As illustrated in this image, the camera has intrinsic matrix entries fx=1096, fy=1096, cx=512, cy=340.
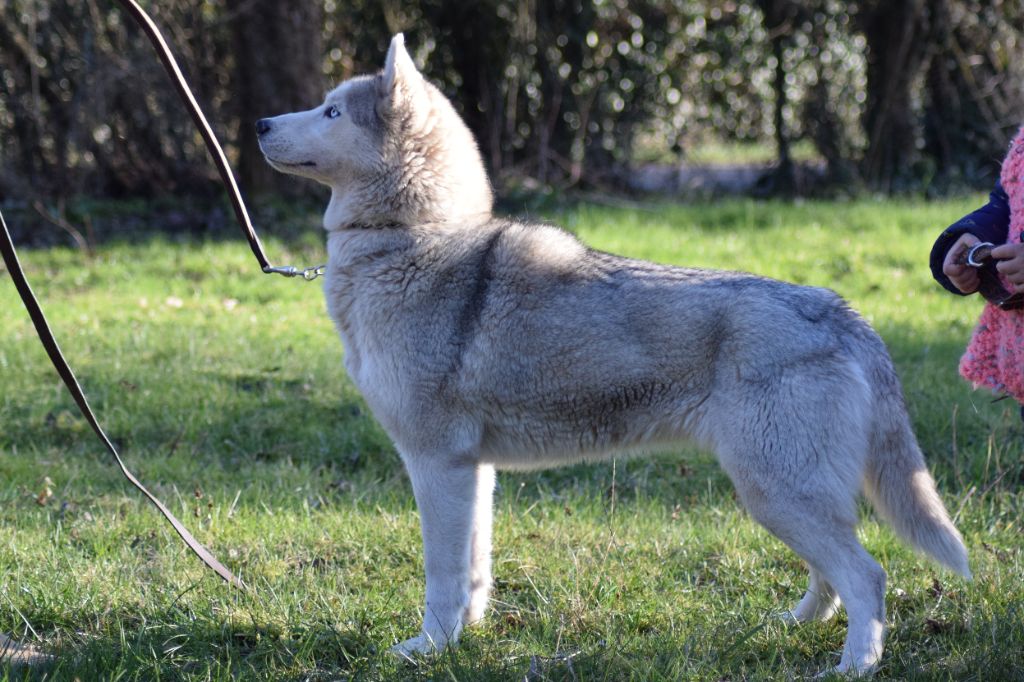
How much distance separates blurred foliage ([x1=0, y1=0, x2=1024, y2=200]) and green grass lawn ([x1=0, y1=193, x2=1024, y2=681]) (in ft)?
12.3

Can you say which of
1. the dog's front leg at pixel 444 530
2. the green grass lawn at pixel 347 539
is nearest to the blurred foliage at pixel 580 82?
the green grass lawn at pixel 347 539

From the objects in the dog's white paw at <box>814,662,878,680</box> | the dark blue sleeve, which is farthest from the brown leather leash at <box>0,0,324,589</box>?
the dark blue sleeve

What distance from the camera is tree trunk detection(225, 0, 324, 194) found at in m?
9.88

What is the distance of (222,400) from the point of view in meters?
5.74

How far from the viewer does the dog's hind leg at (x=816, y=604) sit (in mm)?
3643

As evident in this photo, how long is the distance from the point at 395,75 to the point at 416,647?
1.90 meters

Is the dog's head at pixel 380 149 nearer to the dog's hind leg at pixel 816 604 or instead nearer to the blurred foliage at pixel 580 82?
the dog's hind leg at pixel 816 604

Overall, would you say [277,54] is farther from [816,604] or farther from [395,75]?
[816,604]

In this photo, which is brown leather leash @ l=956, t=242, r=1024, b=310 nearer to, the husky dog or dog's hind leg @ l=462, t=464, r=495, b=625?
the husky dog

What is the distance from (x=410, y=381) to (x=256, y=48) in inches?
285

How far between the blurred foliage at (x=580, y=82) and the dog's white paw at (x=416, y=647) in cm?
736

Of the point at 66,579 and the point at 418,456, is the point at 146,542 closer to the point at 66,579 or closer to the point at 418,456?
the point at 66,579

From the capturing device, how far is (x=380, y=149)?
12.5ft

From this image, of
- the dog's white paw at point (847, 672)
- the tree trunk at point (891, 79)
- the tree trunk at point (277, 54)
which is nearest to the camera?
the dog's white paw at point (847, 672)
